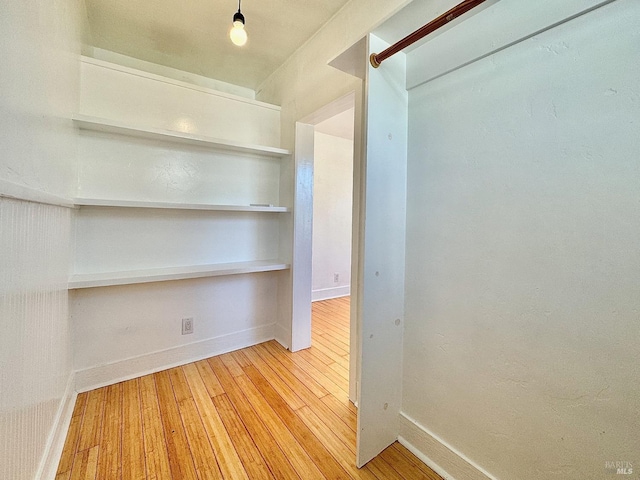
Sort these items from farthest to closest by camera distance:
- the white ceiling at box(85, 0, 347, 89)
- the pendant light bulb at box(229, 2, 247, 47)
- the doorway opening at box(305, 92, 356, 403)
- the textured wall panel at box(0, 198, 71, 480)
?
the doorway opening at box(305, 92, 356, 403), the white ceiling at box(85, 0, 347, 89), the pendant light bulb at box(229, 2, 247, 47), the textured wall panel at box(0, 198, 71, 480)

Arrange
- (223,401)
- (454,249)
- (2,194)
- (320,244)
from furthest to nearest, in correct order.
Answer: (320,244), (223,401), (454,249), (2,194)

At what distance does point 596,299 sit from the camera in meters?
0.81

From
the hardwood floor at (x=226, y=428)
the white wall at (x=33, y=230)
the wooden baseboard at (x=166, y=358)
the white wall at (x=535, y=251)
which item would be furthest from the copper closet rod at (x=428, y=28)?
the wooden baseboard at (x=166, y=358)

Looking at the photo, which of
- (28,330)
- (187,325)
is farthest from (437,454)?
(187,325)

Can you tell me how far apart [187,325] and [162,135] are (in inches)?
57.4

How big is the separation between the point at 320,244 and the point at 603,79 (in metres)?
3.39

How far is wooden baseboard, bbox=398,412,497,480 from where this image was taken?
1111 mm

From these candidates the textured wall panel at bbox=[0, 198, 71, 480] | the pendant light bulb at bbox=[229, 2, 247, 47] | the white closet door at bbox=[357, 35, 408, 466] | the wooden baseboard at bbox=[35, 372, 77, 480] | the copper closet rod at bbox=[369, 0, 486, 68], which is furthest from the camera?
the pendant light bulb at bbox=[229, 2, 247, 47]

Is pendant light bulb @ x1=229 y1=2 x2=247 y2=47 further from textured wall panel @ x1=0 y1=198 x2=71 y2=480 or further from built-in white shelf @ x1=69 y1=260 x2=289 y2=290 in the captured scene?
built-in white shelf @ x1=69 y1=260 x2=289 y2=290

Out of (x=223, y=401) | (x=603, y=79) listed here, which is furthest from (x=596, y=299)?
(x=223, y=401)

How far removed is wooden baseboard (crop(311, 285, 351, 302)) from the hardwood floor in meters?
1.81

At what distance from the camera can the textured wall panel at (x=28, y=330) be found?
735 mm

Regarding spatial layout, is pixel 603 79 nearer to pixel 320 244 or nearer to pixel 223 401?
pixel 223 401
